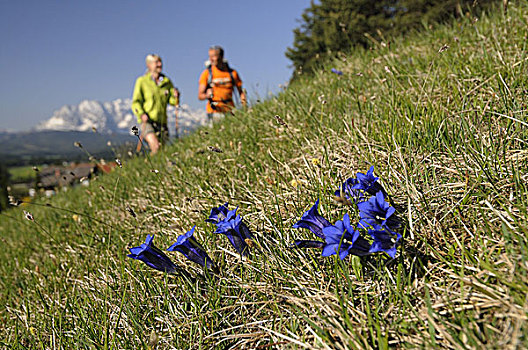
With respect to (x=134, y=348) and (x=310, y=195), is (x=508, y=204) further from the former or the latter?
(x=134, y=348)

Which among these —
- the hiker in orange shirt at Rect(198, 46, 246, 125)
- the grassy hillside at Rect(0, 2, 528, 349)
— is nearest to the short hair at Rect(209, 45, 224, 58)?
the hiker in orange shirt at Rect(198, 46, 246, 125)

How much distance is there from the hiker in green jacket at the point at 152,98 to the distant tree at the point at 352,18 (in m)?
8.51

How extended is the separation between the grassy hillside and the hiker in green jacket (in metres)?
4.30

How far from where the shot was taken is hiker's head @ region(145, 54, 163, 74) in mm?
8062

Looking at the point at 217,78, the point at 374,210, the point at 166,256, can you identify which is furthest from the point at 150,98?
the point at 374,210

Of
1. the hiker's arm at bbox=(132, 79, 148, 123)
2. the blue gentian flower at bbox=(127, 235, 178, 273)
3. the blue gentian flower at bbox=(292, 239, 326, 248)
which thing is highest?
the hiker's arm at bbox=(132, 79, 148, 123)

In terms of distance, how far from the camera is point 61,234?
3.83m

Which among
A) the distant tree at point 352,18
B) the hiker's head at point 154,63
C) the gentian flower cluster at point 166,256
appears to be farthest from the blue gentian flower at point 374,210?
the distant tree at point 352,18

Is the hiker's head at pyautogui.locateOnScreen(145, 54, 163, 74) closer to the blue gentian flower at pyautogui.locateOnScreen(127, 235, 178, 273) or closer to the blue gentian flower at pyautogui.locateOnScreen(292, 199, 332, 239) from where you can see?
the blue gentian flower at pyautogui.locateOnScreen(127, 235, 178, 273)

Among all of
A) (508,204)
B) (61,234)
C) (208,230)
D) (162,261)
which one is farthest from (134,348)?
(61,234)

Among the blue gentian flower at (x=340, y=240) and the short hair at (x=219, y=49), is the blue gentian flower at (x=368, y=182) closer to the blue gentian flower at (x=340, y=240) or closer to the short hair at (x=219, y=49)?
the blue gentian flower at (x=340, y=240)

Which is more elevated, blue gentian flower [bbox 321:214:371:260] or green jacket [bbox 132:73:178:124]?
green jacket [bbox 132:73:178:124]

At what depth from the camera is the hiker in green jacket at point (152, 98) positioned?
304 inches

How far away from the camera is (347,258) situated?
1.59 metres
